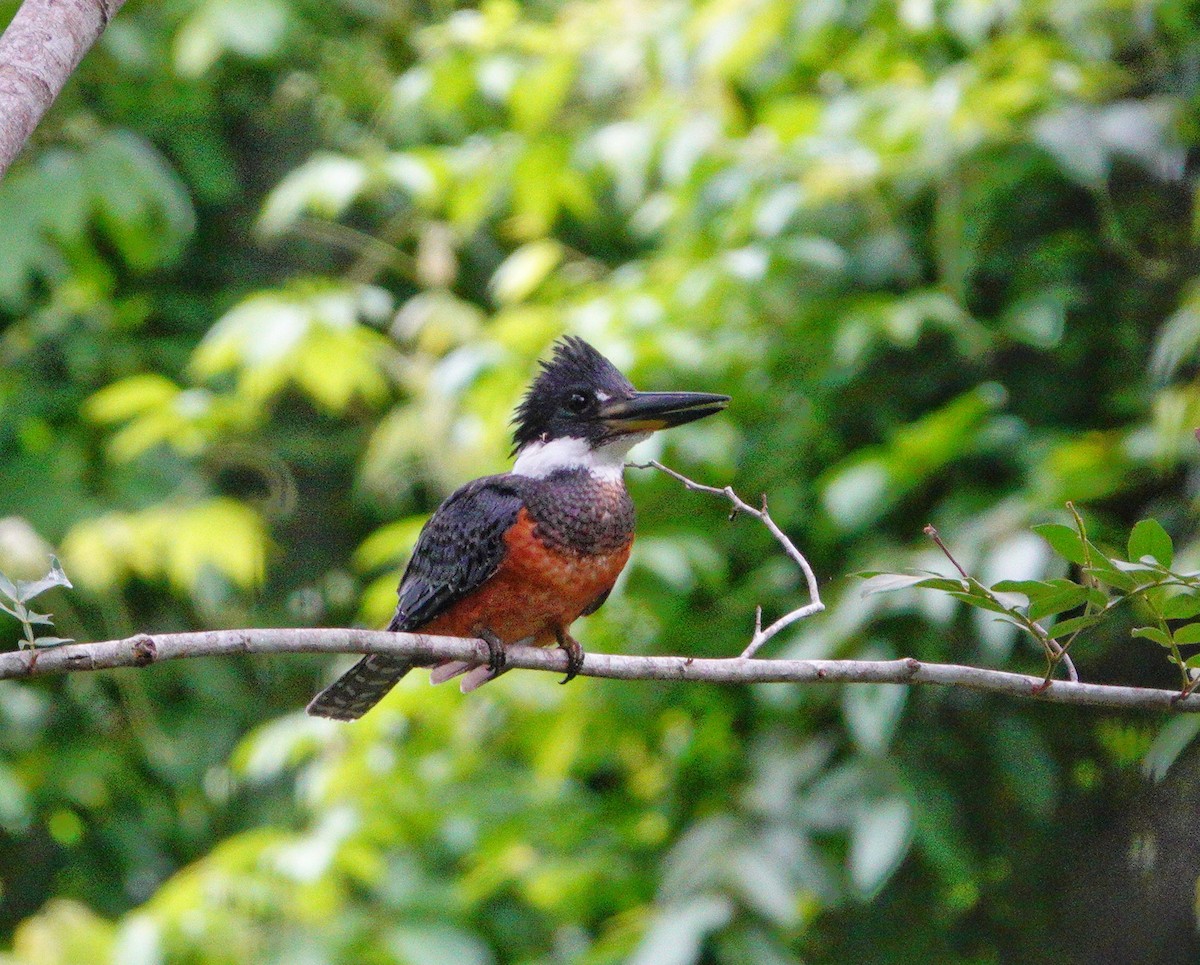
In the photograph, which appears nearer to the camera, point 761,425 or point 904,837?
point 904,837

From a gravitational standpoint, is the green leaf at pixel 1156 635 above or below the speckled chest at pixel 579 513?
above

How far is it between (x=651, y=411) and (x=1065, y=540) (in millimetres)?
1274

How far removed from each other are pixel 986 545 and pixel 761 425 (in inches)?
30.4

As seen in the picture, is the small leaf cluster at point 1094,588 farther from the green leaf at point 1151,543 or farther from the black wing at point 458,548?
the black wing at point 458,548

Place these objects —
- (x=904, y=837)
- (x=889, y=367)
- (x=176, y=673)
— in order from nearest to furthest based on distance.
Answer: (x=904, y=837) < (x=889, y=367) < (x=176, y=673)

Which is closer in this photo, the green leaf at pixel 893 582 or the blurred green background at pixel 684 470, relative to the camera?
the green leaf at pixel 893 582

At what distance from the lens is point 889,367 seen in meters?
3.30

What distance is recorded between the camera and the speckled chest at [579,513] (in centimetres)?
256

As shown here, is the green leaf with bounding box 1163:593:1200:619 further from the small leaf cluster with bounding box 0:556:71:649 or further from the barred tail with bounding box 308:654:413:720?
the barred tail with bounding box 308:654:413:720

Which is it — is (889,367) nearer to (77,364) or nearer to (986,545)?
(986,545)

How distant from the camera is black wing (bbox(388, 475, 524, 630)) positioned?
2553 mm

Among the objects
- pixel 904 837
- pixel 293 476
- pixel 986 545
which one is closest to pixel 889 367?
pixel 986 545

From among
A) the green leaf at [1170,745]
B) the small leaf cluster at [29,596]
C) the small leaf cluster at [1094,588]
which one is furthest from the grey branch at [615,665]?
the green leaf at [1170,745]

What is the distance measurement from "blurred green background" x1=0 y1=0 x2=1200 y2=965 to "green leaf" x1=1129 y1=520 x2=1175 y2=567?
0.53 metres
